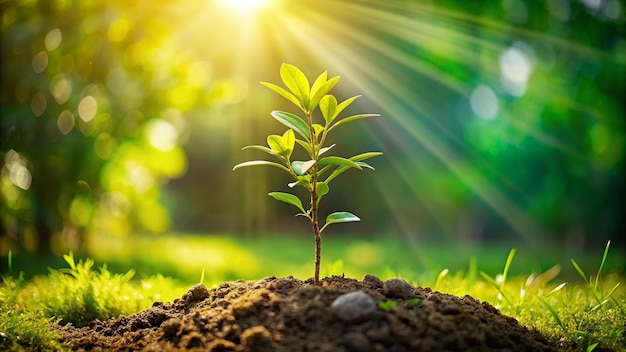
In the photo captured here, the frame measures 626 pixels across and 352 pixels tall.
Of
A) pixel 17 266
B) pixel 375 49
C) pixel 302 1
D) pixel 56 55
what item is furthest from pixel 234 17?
pixel 17 266

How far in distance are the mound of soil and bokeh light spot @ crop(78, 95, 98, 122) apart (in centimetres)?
473

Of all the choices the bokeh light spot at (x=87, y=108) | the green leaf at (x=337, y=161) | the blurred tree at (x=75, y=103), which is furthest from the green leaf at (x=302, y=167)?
the bokeh light spot at (x=87, y=108)

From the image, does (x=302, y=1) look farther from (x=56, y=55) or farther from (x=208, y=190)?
(x=208, y=190)

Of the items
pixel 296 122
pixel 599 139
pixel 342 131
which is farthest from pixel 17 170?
pixel 599 139

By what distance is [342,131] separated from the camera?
1298cm

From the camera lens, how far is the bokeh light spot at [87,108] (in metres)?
6.45

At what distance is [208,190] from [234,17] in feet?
22.0

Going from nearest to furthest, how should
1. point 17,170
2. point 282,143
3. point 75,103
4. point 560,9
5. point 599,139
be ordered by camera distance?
point 282,143 < point 75,103 < point 17,170 < point 560,9 < point 599,139

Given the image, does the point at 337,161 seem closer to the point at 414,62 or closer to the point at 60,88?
the point at 60,88

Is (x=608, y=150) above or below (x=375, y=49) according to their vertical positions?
below

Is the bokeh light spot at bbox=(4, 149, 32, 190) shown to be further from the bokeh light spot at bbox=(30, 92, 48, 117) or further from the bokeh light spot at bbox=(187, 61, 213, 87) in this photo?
the bokeh light spot at bbox=(187, 61, 213, 87)

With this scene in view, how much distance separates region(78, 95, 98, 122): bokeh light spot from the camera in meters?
6.45

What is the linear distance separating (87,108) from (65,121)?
0.95 feet

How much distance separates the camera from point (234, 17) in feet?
32.2
